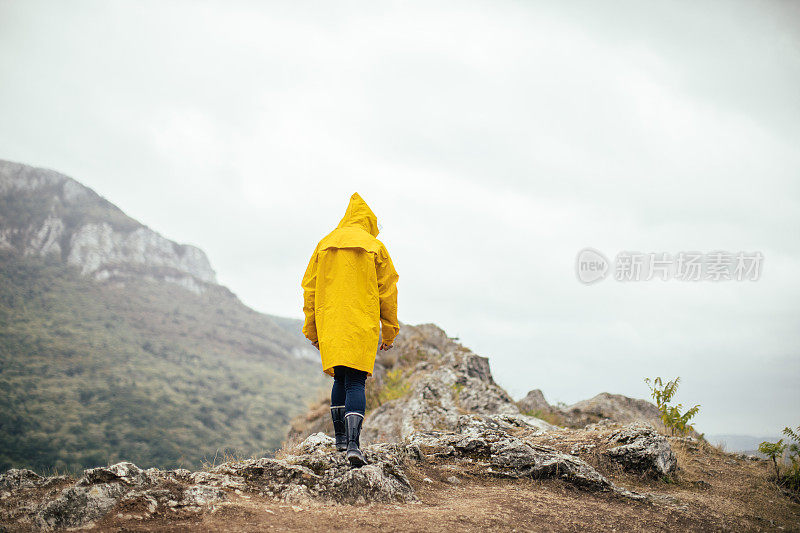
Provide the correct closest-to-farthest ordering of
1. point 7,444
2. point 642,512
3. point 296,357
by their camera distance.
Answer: point 642,512
point 7,444
point 296,357

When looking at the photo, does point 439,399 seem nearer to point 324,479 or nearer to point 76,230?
point 324,479

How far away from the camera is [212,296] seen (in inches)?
6457

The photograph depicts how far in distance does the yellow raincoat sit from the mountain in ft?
141

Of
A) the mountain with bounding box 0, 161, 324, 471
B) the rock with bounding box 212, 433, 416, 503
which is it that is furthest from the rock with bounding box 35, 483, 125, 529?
the mountain with bounding box 0, 161, 324, 471

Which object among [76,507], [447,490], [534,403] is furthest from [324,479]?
[534,403]

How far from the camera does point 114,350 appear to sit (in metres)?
98.4

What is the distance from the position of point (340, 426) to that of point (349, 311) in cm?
142

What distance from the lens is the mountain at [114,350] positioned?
226 feet

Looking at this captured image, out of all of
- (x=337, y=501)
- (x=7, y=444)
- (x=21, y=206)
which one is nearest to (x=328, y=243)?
(x=337, y=501)

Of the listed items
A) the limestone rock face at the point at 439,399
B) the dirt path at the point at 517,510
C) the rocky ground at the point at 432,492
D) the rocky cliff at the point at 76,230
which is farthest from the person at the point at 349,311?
the rocky cliff at the point at 76,230

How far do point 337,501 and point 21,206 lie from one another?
194067 mm

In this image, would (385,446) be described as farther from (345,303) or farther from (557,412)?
(557,412)

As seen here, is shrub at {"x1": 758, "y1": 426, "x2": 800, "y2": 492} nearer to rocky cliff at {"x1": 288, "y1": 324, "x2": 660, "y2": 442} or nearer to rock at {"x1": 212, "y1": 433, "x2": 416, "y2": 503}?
rocky cliff at {"x1": 288, "y1": 324, "x2": 660, "y2": 442}

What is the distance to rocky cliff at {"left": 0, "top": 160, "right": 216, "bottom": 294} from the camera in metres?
133
